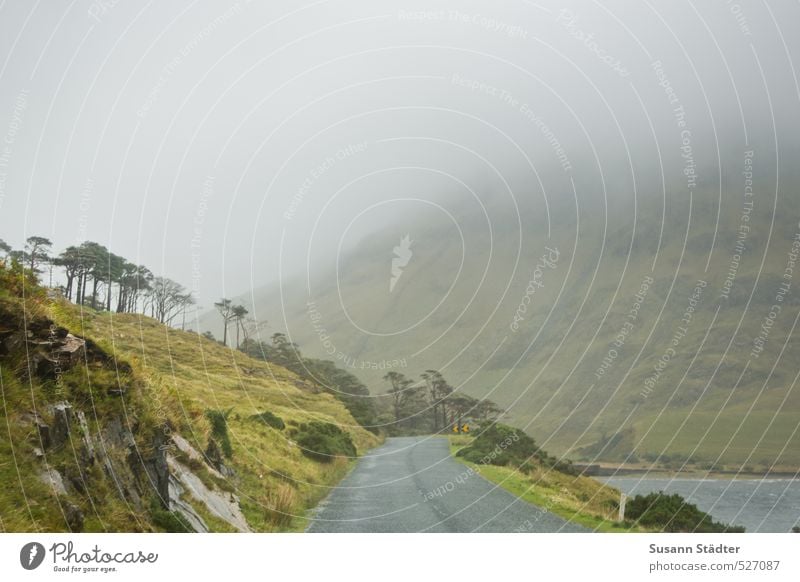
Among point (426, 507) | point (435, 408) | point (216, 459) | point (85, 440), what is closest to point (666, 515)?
point (426, 507)

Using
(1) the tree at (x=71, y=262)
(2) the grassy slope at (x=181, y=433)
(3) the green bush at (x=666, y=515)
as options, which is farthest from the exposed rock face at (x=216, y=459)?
(1) the tree at (x=71, y=262)

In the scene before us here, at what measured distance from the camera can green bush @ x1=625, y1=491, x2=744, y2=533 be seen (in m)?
24.6

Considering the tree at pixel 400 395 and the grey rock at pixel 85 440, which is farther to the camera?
the tree at pixel 400 395

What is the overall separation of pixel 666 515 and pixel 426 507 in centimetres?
1055

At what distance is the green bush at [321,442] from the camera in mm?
41438

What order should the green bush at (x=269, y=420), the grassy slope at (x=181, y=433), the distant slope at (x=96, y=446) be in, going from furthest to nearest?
the green bush at (x=269, y=420)
the distant slope at (x=96, y=446)
the grassy slope at (x=181, y=433)

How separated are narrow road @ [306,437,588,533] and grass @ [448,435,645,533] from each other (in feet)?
2.72

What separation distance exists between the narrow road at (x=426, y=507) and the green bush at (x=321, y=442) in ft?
Answer: 10.6

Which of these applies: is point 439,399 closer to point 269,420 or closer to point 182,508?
point 269,420

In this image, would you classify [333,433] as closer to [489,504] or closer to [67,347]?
[489,504]

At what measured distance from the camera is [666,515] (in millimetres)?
24953

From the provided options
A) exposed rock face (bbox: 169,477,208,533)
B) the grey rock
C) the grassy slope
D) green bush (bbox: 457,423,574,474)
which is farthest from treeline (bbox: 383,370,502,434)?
the grey rock

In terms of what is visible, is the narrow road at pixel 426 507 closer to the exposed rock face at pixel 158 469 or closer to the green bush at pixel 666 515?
the green bush at pixel 666 515
